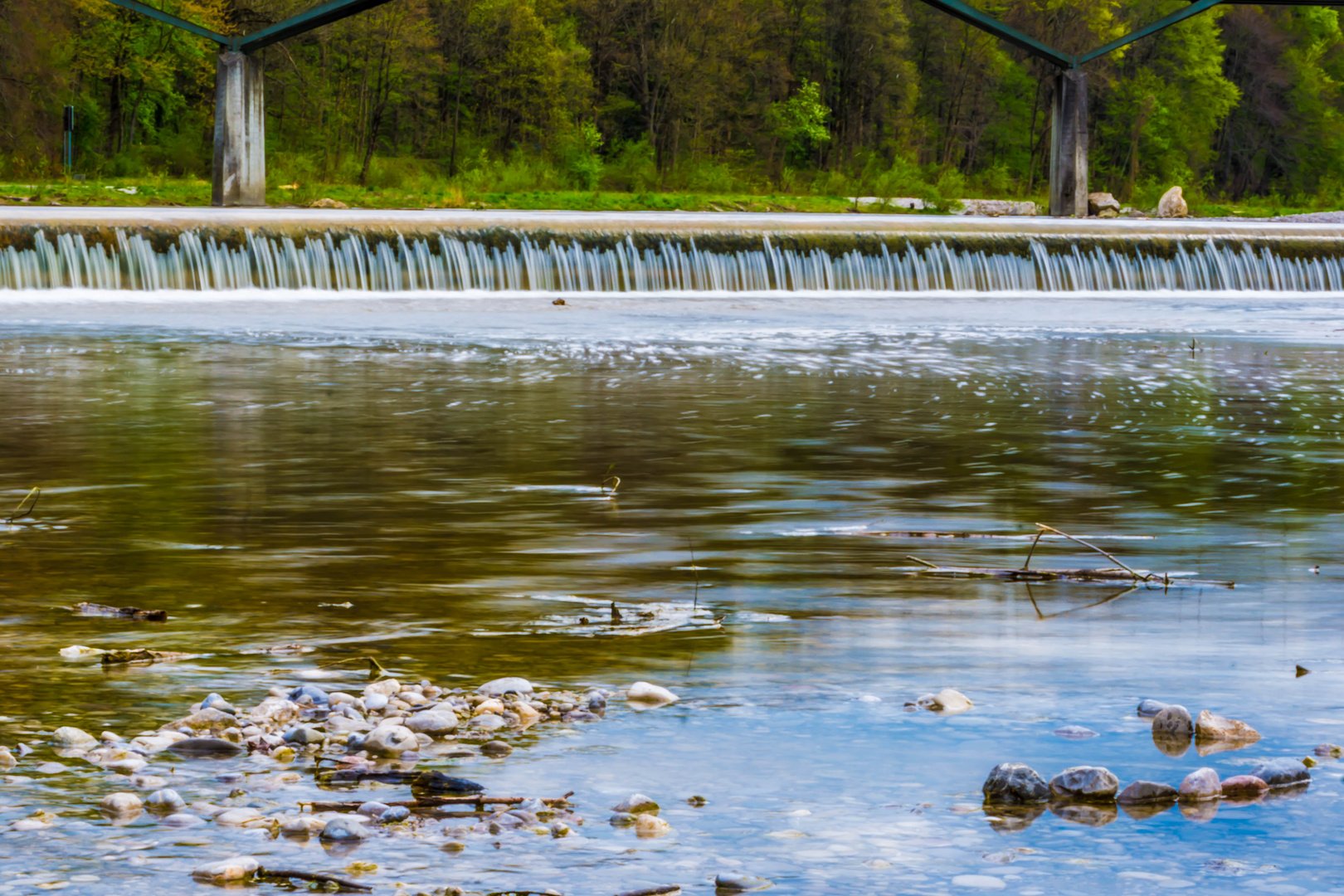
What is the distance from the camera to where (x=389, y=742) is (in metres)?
5.14

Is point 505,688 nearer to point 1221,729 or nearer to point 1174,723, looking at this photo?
point 1174,723

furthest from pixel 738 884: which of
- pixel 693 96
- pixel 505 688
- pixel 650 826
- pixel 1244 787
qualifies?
pixel 693 96

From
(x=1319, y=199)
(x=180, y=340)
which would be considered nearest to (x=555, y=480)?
(x=180, y=340)

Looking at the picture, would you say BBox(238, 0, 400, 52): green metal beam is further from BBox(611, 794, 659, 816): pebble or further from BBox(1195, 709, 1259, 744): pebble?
BBox(611, 794, 659, 816): pebble

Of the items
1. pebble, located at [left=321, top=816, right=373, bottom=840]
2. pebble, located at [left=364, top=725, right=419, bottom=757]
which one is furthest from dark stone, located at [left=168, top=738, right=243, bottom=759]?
pebble, located at [left=321, top=816, right=373, bottom=840]

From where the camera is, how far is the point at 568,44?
7262 centimetres

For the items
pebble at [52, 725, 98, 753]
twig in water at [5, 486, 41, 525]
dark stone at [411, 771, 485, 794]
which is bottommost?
dark stone at [411, 771, 485, 794]

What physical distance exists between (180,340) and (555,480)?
37.8ft

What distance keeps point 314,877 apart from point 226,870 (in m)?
0.17

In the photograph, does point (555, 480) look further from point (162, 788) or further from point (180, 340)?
point (180, 340)

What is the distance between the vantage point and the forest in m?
60.6

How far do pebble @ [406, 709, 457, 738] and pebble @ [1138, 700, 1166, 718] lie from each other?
70.5 inches

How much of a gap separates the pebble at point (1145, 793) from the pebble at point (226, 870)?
6.32ft

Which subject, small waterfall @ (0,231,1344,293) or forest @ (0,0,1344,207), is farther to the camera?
forest @ (0,0,1344,207)
